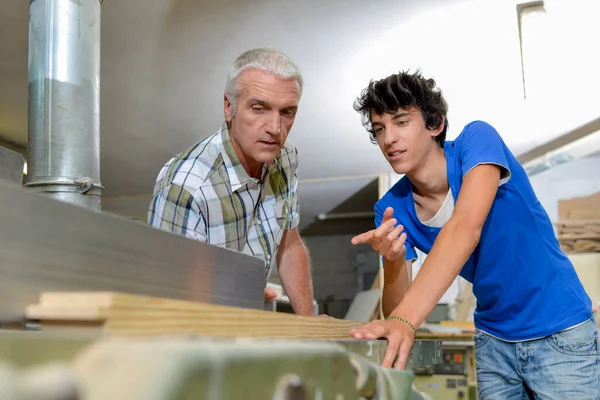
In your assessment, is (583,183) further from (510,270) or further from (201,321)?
(201,321)

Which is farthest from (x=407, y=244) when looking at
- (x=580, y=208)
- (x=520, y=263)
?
(x=580, y=208)

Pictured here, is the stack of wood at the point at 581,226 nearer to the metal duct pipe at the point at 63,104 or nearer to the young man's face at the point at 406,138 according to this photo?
the young man's face at the point at 406,138

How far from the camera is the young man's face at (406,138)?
1.42 m

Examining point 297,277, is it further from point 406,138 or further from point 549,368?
point 549,368

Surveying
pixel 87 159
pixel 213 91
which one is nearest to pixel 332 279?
pixel 213 91

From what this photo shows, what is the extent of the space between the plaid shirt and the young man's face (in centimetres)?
40

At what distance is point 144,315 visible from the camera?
0.40m

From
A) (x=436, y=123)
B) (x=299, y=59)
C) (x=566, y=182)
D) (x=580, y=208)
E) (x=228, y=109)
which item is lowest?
(x=436, y=123)

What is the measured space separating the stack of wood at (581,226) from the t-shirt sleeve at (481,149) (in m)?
4.06

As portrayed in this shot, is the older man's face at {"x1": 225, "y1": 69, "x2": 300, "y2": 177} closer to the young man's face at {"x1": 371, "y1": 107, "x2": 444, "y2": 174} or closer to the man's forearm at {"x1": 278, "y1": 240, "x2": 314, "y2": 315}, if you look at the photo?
the young man's face at {"x1": 371, "y1": 107, "x2": 444, "y2": 174}

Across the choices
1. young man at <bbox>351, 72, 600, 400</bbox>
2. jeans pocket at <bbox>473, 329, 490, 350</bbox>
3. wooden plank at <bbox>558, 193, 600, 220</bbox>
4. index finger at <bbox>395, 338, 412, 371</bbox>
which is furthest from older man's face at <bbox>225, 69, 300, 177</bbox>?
wooden plank at <bbox>558, 193, 600, 220</bbox>

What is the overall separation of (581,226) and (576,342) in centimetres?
403

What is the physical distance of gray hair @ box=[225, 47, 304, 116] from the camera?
1.58 metres

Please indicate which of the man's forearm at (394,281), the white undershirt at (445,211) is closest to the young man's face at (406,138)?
the white undershirt at (445,211)
